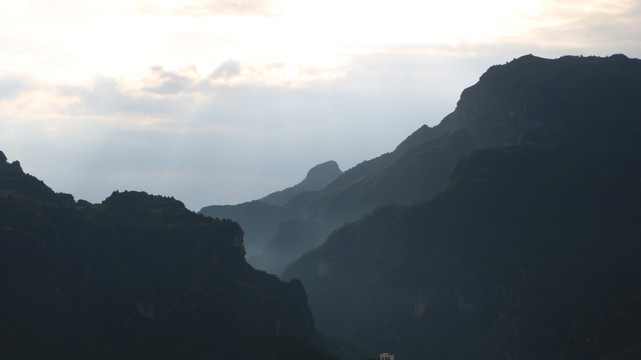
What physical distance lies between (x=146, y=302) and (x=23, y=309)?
2621cm

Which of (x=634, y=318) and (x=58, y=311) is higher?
(x=58, y=311)

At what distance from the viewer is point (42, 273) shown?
581ft

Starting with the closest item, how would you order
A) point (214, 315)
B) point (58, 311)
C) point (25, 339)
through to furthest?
point (25, 339), point (58, 311), point (214, 315)

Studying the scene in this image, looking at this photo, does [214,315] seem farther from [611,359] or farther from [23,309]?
[611,359]

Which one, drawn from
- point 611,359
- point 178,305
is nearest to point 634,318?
point 611,359

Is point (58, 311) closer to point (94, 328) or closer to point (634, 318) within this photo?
point (94, 328)

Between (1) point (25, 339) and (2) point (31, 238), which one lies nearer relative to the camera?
(1) point (25, 339)

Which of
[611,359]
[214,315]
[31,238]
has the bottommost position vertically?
[611,359]

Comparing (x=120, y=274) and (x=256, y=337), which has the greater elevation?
(x=120, y=274)

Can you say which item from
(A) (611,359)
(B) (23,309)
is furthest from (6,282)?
(A) (611,359)

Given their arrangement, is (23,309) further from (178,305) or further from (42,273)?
(178,305)

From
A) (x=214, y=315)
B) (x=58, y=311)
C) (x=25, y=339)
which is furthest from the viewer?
(x=214, y=315)

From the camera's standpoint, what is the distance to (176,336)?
595 feet

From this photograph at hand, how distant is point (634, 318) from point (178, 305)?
83886mm
